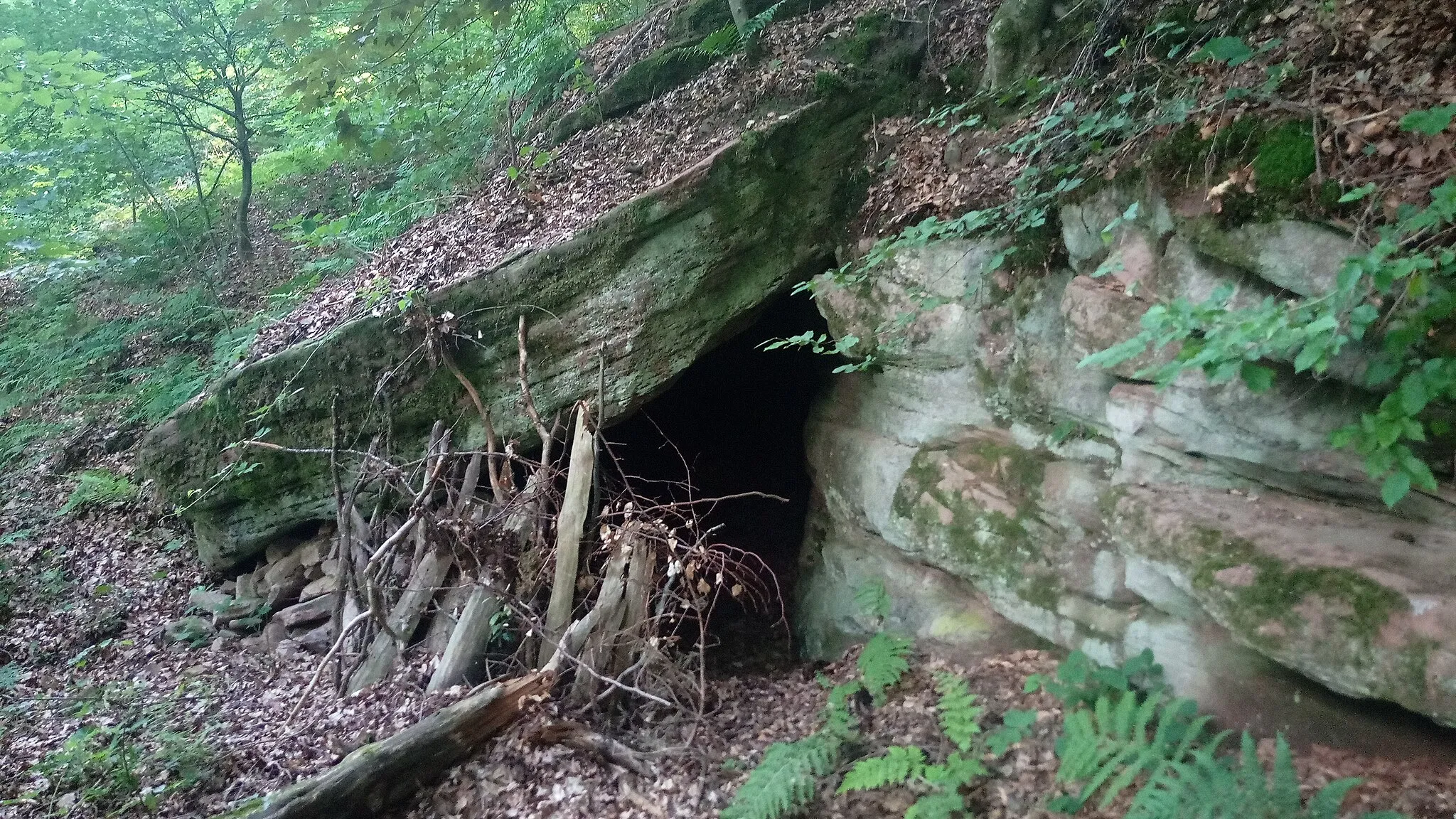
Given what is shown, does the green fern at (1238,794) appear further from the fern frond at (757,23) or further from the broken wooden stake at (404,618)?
the fern frond at (757,23)

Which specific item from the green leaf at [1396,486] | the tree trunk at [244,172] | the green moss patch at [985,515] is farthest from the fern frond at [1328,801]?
the tree trunk at [244,172]

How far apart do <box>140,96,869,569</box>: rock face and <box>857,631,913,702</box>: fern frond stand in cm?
244

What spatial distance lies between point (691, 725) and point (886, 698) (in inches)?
45.5

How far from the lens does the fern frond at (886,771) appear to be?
3688mm

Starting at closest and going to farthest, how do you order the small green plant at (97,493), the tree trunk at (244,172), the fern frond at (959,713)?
the fern frond at (959,713), the small green plant at (97,493), the tree trunk at (244,172)

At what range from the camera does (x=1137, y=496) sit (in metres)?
3.94

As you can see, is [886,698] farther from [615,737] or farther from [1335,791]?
[1335,791]

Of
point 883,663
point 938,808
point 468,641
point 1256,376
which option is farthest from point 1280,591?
point 468,641

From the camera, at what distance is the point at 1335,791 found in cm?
258

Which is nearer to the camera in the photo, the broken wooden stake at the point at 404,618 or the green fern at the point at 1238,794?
the green fern at the point at 1238,794

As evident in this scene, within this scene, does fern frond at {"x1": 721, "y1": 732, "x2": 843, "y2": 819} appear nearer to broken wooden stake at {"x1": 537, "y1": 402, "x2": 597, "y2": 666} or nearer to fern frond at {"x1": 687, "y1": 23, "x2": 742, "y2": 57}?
broken wooden stake at {"x1": 537, "y1": 402, "x2": 597, "y2": 666}

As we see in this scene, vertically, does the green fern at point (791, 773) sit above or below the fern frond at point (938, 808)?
above

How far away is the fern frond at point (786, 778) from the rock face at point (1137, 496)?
1.37 metres

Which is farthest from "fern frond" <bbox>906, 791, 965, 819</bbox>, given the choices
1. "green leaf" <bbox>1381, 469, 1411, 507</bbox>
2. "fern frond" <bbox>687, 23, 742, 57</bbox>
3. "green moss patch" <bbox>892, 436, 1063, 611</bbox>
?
"fern frond" <bbox>687, 23, 742, 57</bbox>
